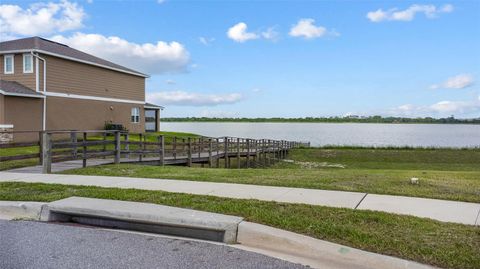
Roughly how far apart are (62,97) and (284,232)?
24824 millimetres

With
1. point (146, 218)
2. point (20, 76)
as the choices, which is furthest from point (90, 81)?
point (146, 218)

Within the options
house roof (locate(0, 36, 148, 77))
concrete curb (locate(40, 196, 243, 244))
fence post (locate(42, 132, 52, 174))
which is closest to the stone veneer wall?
house roof (locate(0, 36, 148, 77))

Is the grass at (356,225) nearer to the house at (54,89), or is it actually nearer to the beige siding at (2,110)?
the beige siding at (2,110)

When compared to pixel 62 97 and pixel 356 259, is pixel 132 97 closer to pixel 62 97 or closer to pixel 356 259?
pixel 62 97

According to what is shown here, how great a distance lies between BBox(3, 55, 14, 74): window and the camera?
84.1 ft

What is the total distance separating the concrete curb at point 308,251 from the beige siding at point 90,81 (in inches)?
937

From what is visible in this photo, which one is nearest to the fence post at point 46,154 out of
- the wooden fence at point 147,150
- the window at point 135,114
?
the wooden fence at point 147,150

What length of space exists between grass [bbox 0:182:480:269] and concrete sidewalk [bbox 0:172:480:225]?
1.72 ft

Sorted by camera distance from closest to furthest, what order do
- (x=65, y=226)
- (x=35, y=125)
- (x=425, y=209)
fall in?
(x=65, y=226)
(x=425, y=209)
(x=35, y=125)

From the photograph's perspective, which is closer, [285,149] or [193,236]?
[193,236]

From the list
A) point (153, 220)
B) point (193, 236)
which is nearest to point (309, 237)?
point (193, 236)

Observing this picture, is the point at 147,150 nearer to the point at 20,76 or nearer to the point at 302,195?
the point at 302,195

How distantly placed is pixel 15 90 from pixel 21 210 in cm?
1908

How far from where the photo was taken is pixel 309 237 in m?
5.05
